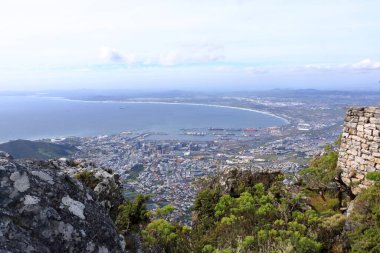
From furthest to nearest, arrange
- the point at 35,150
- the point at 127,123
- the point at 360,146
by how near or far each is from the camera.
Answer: the point at 127,123 → the point at 35,150 → the point at 360,146

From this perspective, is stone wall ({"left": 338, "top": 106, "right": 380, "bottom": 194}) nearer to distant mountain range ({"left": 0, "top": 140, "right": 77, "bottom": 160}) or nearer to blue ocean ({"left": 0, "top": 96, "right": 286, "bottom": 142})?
distant mountain range ({"left": 0, "top": 140, "right": 77, "bottom": 160})

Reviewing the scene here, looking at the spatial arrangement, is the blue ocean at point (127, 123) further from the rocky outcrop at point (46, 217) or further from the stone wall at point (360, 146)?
the rocky outcrop at point (46, 217)

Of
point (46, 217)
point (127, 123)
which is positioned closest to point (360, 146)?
point (46, 217)

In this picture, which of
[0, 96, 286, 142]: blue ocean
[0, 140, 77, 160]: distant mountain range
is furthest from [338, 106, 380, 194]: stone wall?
[0, 96, 286, 142]: blue ocean

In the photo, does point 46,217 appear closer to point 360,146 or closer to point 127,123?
point 360,146

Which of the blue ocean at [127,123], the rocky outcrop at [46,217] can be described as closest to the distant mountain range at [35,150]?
the blue ocean at [127,123]

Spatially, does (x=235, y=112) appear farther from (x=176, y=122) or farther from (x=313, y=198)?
(x=313, y=198)
